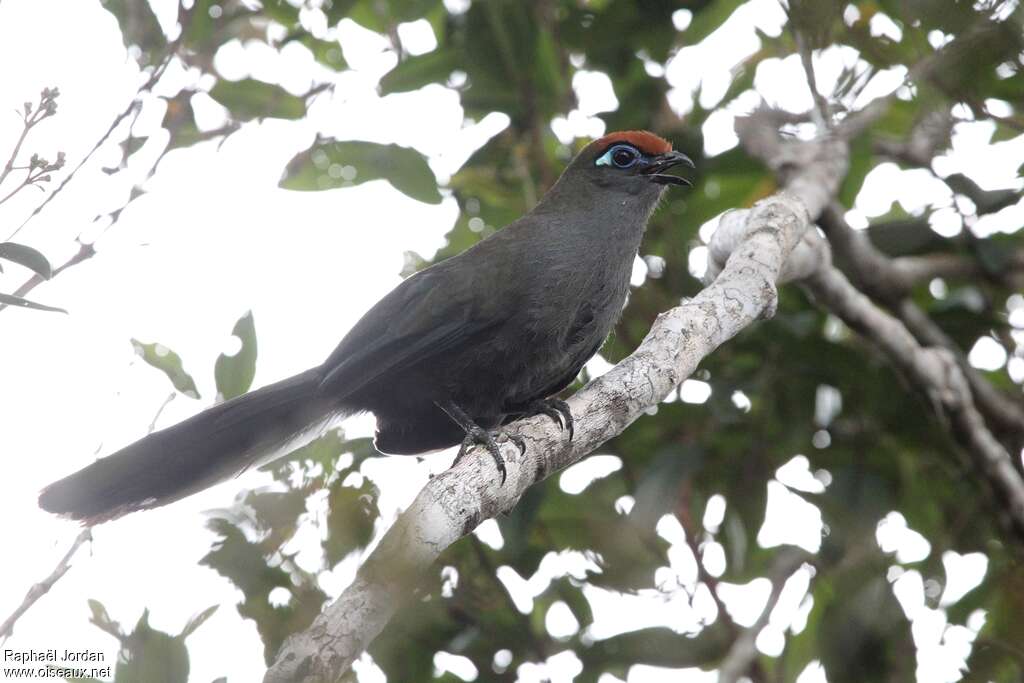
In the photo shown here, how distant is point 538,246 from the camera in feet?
15.3

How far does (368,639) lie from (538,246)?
2.65 metres

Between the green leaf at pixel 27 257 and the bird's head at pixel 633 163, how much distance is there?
9.77 ft

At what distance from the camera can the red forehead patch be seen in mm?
5121

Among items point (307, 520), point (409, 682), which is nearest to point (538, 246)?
point (409, 682)

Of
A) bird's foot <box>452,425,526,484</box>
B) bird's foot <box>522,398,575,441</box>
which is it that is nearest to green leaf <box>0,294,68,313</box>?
bird's foot <box>452,425,526,484</box>

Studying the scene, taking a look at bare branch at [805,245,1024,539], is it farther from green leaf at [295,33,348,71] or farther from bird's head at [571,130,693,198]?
green leaf at [295,33,348,71]

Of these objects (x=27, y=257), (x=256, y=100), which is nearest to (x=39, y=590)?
(x=27, y=257)

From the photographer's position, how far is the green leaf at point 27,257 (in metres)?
2.66

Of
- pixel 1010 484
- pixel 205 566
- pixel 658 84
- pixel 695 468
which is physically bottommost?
pixel 1010 484

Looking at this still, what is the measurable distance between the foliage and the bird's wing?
0.31 metres

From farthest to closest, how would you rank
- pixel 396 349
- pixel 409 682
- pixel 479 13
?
pixel 479 13
pixel 396 349
pixel 409 682

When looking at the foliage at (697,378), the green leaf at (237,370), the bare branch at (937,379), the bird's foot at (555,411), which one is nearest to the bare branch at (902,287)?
the foliage at (697,378)

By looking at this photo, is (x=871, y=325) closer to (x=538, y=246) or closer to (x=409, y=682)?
(x=538, y=246)

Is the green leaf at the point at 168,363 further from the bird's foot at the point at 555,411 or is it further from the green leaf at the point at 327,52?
the green leaf at the point at 327,52
